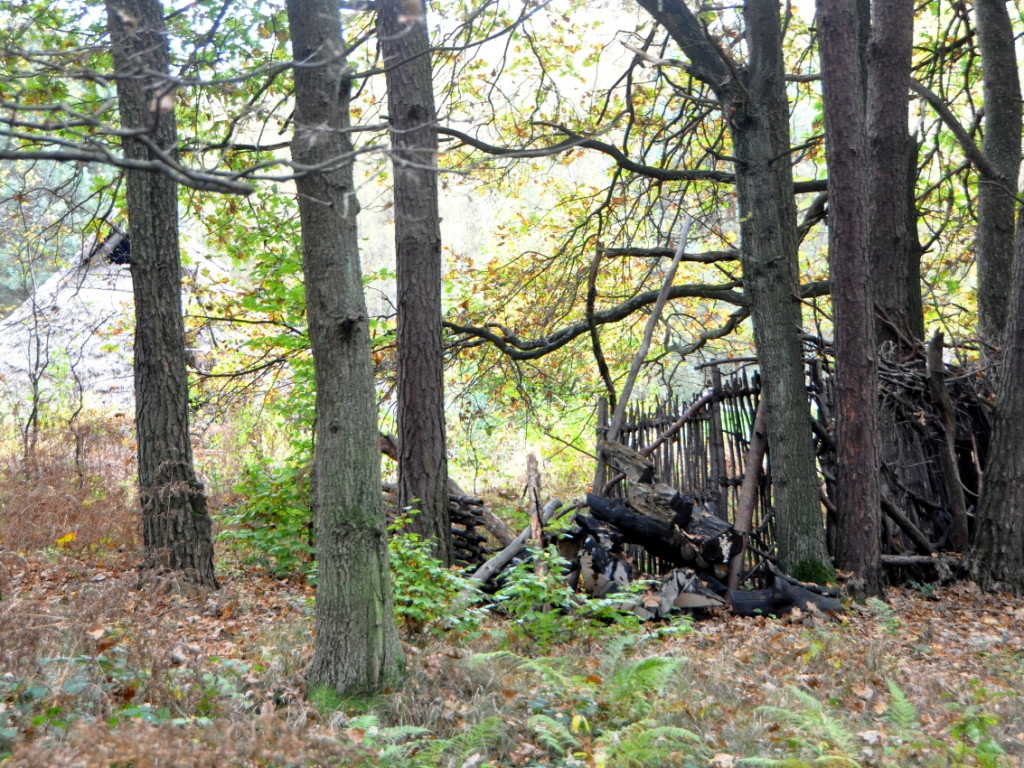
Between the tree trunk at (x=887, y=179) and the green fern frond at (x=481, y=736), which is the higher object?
the tree trunk at (x=887, y=179)

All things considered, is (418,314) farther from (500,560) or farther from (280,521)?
(280,521)

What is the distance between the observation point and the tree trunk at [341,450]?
158 inches

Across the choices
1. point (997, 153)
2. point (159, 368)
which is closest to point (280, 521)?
point (159, 368)

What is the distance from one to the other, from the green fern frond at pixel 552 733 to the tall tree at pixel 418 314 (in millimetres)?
3185

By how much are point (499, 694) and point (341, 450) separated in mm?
1443

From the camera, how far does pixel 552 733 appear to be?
360 cm

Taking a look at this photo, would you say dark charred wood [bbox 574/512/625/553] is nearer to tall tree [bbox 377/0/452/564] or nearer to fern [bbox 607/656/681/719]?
tall tree [bbox 377/0/452/564]

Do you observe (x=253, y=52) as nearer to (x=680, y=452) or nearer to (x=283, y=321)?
(x=283, y=321)

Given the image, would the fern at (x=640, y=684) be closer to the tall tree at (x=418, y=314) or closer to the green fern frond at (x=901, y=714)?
the green fern frond at (x=901, y=714)

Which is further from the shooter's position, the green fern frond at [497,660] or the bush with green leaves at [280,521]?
the bush with green leaves at [280,521]

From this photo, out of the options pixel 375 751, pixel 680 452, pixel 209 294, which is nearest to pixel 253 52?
pixel 209 294

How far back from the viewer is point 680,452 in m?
8.79

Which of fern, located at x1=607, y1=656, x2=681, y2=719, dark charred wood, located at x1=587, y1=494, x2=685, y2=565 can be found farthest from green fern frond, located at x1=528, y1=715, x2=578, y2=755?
dark charred wood, located at x1=587, y1=494, x2=685, y2=565

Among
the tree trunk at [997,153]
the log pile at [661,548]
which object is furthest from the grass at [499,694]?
the tree trunk at [997,153]
